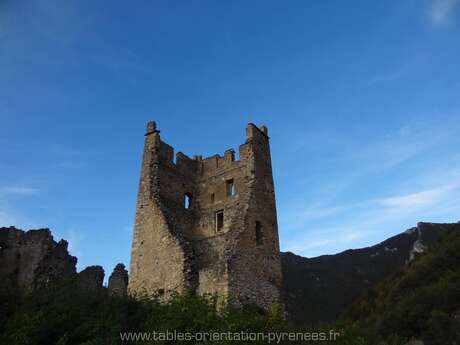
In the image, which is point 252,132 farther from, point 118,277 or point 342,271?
point 342,271

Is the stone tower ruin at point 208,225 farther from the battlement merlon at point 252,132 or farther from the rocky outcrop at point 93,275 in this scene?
the rocky outcrop at point 93,275

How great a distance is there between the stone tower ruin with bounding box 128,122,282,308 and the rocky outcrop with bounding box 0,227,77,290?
21.7ft

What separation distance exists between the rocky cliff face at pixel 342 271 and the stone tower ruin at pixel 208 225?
2162 cm

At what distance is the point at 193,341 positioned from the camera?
10.7 m

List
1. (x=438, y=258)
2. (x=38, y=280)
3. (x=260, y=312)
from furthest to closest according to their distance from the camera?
(x=438, y=258), (x=38, y=280), (x=260, y=312)

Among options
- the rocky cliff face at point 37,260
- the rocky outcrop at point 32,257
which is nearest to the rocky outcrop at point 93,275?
the rocky cliff face at point 37,260

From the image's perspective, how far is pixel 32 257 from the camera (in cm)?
2092

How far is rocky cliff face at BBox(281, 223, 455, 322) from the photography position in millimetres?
41125

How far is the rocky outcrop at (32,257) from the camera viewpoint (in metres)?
20.5

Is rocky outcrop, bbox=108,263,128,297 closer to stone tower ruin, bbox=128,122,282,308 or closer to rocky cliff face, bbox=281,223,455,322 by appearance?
stone tower ruin, bbox=128,122,282,308

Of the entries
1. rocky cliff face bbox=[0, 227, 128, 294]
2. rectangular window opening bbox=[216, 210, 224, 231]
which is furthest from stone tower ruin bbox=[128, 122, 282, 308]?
rocky cliff face bbox=[0, 227, 128, 294]

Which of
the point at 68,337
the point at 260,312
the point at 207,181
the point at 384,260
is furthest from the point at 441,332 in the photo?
the point at 384,260

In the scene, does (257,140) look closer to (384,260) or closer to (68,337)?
(68,337)

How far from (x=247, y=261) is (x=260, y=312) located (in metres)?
1.69
